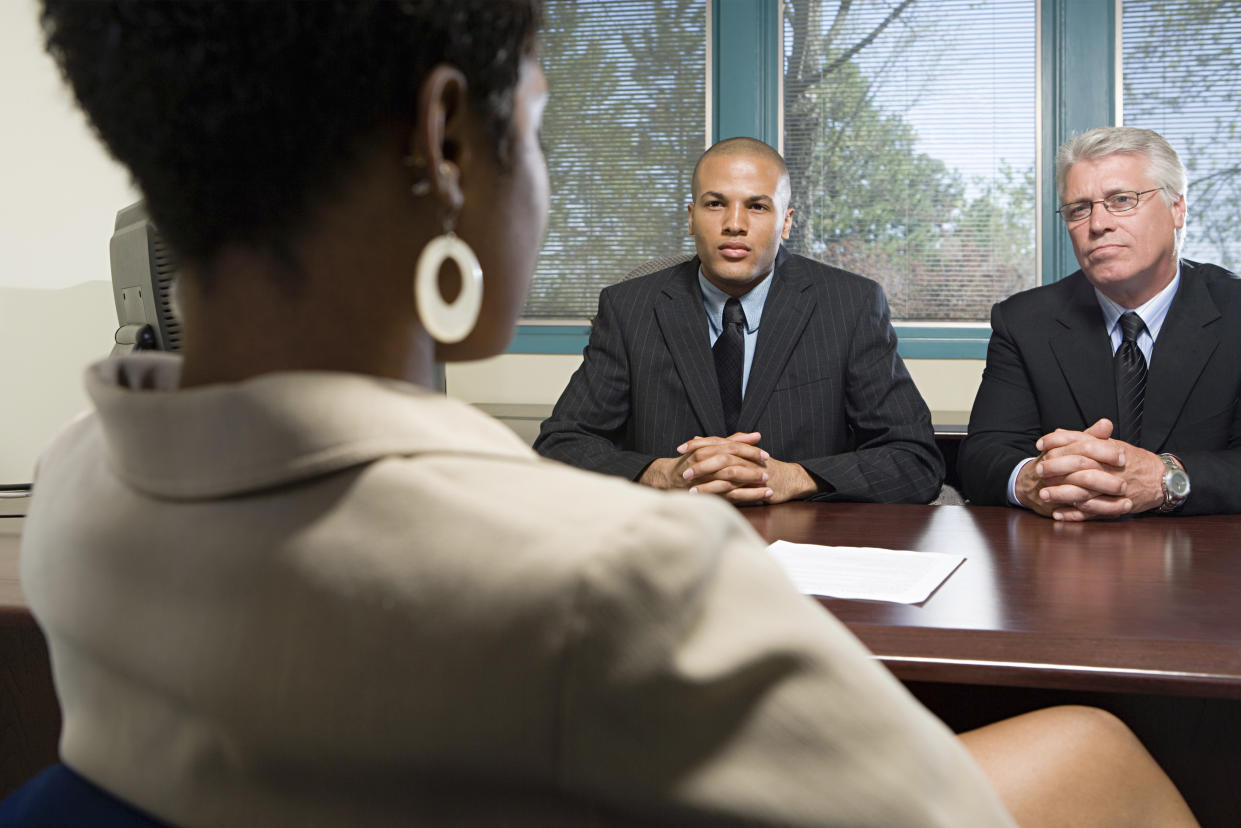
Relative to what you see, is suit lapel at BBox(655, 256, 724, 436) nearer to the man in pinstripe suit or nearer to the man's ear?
the man in pinstripe suit

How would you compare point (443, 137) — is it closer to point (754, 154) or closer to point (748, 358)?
point (748, 358)

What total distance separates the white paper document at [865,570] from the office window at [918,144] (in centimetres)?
278

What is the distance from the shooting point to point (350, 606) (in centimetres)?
44

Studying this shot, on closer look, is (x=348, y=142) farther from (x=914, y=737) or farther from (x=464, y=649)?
(x=914, y=737)

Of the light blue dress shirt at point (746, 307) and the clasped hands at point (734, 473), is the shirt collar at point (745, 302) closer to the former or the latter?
the light blue dress shirt at point (746, 307)

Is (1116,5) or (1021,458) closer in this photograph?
(1021,458)

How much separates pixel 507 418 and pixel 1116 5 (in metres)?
2.79

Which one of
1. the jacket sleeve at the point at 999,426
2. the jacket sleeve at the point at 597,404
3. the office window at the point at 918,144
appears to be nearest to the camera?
the jacket sleeve at the point at 999,426

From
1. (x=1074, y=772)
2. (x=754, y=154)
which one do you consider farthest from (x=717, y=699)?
(x=754, y=154)

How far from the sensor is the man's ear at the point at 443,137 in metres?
0.48

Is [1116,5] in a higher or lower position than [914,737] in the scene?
higher

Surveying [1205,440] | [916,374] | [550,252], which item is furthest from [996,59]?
[1205,440]

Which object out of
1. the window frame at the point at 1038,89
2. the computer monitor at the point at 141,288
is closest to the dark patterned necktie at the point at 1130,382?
the window frame at the point at 1038,89

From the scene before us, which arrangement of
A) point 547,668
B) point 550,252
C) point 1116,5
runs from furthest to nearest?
point 550,252, point 1116,5, point 547,668
